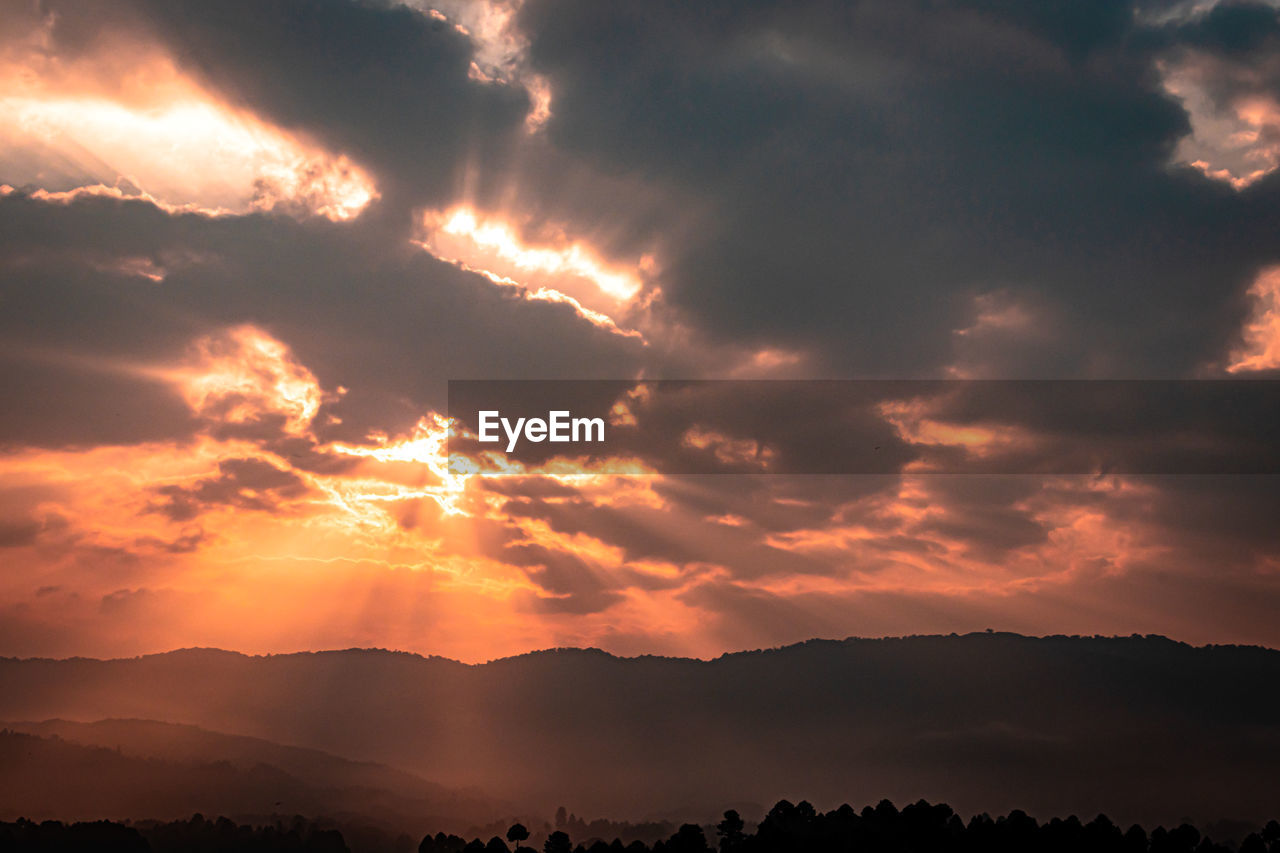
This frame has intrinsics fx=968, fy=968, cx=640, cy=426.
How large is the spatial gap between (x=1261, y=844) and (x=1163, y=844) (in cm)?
1479

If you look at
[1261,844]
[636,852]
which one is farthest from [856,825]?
[1261,844]

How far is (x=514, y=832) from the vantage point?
198 metres

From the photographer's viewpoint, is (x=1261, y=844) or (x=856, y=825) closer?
(x=1261, y=844)

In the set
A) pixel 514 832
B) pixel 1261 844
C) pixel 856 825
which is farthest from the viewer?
pixel 514 832

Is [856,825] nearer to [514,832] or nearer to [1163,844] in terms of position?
[1163,844]

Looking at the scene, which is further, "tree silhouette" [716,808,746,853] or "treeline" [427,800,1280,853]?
"tree silhouette" [716,808,746,853]

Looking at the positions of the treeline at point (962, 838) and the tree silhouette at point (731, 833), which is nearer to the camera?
the treeline at point (962, 838)

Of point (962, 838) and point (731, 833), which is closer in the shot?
point (962, 838)

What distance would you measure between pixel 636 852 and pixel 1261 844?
365ft

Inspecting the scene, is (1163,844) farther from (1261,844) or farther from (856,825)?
(856,825)

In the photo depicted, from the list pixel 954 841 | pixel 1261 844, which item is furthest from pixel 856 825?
pixel 1261 844

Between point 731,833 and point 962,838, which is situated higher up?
point 731,833

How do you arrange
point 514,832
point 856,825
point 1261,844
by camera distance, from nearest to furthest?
point 1261,844
point 856,825
point 514,832

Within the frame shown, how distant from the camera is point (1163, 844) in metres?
168
